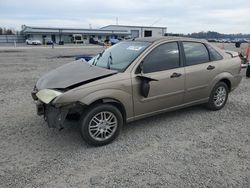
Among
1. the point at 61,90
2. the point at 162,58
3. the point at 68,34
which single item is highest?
the point at 68,34

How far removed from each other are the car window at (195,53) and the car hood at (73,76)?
5.43 feet

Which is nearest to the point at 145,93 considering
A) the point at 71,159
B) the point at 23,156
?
the point at 71,159

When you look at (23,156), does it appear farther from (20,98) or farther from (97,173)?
(20,98)

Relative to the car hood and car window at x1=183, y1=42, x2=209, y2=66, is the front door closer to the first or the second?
car window at x1=183, y1=42, x2=209, y2=66

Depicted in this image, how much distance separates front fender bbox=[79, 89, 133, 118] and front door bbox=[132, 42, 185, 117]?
121 millimetres

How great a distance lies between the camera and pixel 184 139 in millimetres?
4402

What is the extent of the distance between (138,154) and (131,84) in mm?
1114

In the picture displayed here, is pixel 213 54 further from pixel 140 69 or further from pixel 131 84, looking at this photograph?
pixel 131 84

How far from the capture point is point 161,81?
4.64m

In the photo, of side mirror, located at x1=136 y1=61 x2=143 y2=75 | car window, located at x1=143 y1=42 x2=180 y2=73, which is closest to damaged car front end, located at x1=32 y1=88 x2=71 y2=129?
side mirror, located at x1=136 y1=61 x2=143 y2=75

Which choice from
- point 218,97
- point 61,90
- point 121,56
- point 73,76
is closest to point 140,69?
point 121,56

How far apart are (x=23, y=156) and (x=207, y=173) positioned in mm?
2534

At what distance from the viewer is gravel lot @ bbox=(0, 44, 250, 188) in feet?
10.7

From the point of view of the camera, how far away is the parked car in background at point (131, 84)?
12.9 feet
